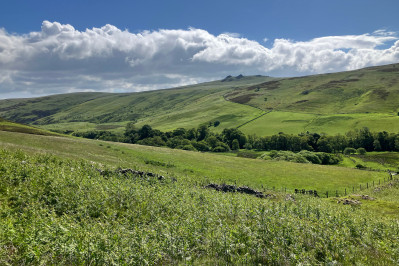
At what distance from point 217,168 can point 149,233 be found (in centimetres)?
4951

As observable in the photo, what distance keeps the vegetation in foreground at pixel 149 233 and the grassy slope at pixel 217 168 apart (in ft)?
92.7

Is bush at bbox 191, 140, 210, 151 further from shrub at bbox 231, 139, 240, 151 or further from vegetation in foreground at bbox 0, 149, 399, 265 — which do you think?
vegetation in foreground at bbox 0, 149, 399, 265

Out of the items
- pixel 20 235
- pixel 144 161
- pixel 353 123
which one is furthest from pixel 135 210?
pixel 353 123

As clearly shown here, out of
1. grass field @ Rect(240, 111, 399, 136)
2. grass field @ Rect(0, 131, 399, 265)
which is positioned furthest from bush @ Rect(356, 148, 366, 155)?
grass field @ Rect(0, 131, 399, 265)

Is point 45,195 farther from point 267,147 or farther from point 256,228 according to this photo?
point 267,147

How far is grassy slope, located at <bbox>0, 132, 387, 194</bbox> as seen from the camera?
5316 centimetres

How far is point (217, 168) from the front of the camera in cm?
6303

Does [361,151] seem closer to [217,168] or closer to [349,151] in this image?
[349,151]

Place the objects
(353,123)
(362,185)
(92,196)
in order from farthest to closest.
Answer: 1. (353,123)
2. (362,185)
3. (92,196)

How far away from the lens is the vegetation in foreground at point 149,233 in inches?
445

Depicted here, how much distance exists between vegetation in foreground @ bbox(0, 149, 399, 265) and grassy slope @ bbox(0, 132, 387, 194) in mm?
28259

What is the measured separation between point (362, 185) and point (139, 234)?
69.4m

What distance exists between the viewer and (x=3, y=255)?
33.8 ft

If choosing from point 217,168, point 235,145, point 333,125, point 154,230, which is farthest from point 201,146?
point 154,230
